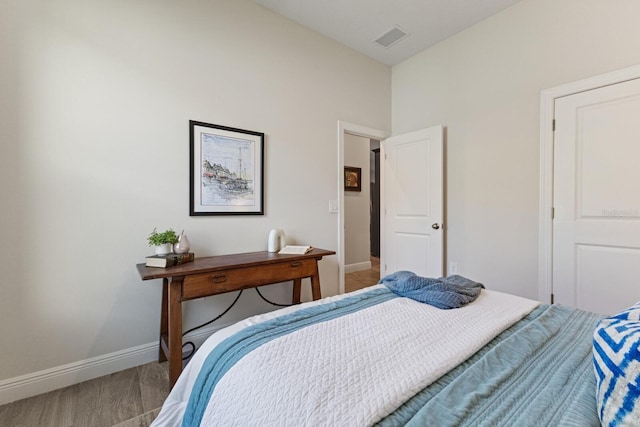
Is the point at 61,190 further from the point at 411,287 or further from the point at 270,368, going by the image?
the point at 411,287

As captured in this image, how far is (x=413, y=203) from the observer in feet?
10.5

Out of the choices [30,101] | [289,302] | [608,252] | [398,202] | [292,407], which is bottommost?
[289,302]

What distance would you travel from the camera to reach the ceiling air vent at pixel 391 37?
9.38ft

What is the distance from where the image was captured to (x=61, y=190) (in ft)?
5.53

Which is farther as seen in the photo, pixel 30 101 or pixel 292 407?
pixel 30 101

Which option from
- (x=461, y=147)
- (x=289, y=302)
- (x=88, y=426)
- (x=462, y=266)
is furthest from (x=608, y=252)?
(x=88, y=426)

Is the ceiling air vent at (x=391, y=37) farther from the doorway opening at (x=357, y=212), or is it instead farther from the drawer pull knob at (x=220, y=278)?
the drawer pull knob at (x=220, y=278)

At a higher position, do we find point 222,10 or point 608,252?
point 222,10

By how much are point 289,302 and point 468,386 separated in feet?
6.97

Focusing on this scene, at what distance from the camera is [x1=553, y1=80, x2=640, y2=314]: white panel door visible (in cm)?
196

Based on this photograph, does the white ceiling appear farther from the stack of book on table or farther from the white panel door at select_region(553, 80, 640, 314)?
the stack of book on table

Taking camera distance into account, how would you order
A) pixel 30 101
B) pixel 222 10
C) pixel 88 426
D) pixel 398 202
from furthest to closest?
pixel 398 202 → pixel 222 10 → pixel 30 101 → pixel 88 426

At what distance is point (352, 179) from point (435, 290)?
11.8 feet

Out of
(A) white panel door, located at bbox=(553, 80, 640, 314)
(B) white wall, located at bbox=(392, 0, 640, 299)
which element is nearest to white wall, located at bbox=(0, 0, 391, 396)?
(B) white wall, located at bbox=(392, 0, 640, 299)
